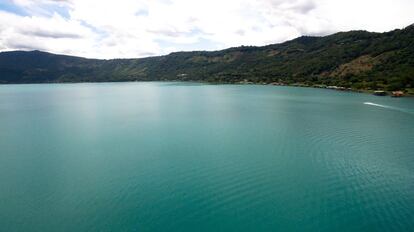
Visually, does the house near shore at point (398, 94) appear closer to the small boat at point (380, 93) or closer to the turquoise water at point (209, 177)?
the small boat at point (380, 93)

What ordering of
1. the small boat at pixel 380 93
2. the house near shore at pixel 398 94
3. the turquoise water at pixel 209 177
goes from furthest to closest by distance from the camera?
the small boat at pixel 380 93
the house near shore at pixel 398 94
the turquoise water at pixel 209 177

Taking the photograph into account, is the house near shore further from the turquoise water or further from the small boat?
the turquoise water

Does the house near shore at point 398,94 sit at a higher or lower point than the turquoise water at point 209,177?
higher

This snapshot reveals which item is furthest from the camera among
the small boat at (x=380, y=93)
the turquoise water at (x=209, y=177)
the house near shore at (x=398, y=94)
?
the small boat at (x=380, y=93)

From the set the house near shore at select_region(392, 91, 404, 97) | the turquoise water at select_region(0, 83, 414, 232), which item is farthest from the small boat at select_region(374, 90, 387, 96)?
the turquoise water at select_region(0, 83, 414, 232)

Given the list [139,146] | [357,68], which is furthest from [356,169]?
[357,68]

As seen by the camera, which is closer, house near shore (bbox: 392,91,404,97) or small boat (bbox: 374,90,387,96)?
house near shore (bbox: 392,91,404,97)

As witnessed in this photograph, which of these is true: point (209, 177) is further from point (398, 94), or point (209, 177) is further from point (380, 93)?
point (380, 93)

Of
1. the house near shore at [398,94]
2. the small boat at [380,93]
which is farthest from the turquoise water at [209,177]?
the small boat at [380,93]
